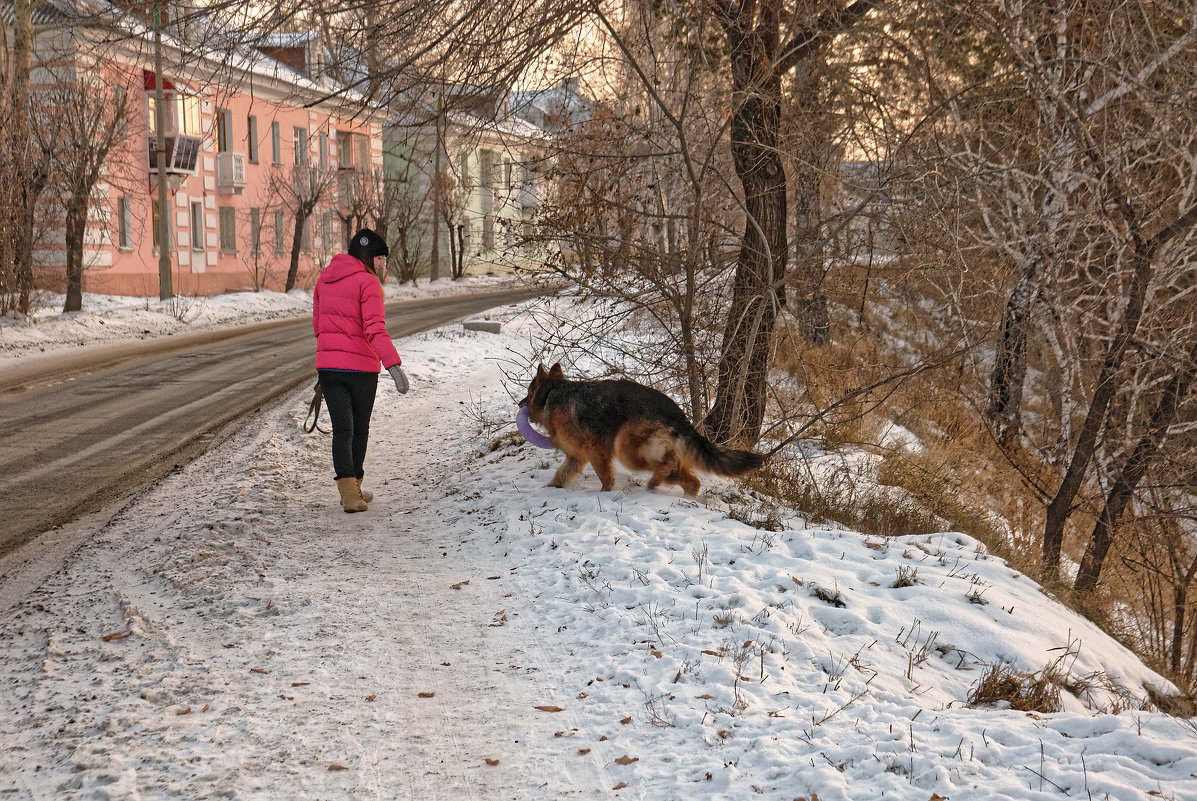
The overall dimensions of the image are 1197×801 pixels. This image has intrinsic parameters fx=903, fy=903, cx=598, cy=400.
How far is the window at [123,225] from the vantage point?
1144 inches

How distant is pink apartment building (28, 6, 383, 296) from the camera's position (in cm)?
2727

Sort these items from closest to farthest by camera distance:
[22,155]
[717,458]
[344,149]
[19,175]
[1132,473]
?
[717,458] < [1132,473] < [22,155] < [19,175] < [344,149]

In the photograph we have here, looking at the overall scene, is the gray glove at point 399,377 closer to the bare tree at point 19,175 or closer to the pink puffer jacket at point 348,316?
the pink puffer jacket at point 348,316

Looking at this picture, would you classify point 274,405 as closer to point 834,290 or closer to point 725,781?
point 834,290

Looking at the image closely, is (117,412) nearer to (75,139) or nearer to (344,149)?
(75,139)

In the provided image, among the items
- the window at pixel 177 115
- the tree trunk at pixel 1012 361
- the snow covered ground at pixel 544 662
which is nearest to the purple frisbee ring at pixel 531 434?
the snow covered ground at pixel 544 662

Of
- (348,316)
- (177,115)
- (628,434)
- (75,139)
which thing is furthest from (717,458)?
(177,115)

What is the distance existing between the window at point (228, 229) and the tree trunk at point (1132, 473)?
3365 centimetres

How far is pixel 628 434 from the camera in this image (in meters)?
7.30

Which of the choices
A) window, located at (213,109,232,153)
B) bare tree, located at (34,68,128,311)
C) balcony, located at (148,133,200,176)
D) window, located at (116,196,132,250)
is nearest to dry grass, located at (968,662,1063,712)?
bare tree, located at (34,68,128,311)

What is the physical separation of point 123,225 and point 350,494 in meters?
26.3

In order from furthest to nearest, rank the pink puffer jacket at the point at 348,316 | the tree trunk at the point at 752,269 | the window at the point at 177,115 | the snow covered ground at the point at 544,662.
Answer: the window at the point at 177,115
the tree trunk at the point at 752,269
the pink puffer jacket at the point at 348,316
the snow covered ground at the point at 544,662

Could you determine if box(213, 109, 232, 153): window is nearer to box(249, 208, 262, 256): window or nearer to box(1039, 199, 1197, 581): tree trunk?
box(249, 208, 262, 256): window

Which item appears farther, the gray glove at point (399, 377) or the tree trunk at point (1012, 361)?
the tree trunk at point (1012, 361)
